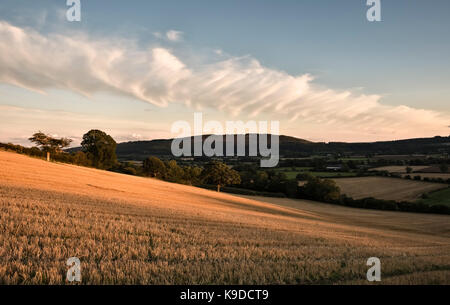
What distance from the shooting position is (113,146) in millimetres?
70812

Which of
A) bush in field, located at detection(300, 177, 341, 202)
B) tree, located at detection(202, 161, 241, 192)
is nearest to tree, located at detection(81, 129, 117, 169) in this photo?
A: tree, located at detection(202, 161, 241, 192)

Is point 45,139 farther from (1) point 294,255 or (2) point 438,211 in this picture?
(2) point 438,211

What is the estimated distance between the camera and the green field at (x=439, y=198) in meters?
60.3

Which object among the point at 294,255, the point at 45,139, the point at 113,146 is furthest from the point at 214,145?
the point at 294,255

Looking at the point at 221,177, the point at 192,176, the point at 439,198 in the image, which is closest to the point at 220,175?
the point at 221,177

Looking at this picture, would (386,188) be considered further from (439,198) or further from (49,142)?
(49,142)

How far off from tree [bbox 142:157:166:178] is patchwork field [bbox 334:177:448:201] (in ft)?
181

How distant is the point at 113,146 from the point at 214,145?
116 meters

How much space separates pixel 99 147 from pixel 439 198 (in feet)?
279

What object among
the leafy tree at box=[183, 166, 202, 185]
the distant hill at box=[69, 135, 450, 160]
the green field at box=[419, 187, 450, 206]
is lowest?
the green field at box=[419, 187, 450, 206]

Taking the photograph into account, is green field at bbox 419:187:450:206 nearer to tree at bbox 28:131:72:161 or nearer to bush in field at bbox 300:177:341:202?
bush in field at bbox 300:177:341:202

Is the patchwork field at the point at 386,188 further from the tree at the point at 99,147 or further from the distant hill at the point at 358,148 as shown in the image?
the distant hill at the point at 358,148

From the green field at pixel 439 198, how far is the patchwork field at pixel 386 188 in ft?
6.50

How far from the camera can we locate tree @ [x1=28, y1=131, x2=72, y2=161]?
190ft
